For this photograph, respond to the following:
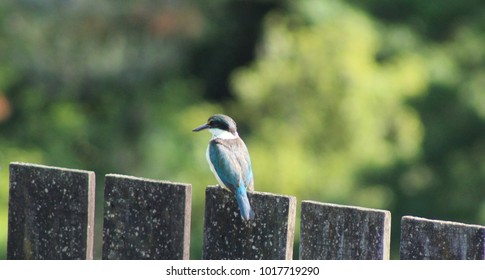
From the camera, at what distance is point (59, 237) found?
287 cm

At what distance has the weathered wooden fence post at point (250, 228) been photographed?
2.69m

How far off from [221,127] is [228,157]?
0.60 metres

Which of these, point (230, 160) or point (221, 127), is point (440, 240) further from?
point (221, 127)

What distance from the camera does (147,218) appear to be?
2.78 metres

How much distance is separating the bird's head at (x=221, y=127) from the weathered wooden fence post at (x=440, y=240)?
1.82m

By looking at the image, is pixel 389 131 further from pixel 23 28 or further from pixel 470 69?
pixel 23 28

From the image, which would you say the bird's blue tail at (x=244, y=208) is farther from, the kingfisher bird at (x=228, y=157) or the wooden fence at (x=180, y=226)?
the kingfisher bird at (x=228, y=157)

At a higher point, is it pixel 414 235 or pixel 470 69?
pixel 470 69

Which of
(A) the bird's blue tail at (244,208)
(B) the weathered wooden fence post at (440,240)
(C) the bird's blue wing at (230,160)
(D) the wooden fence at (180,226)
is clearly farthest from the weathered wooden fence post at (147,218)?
(C) the bird's blue wing at (230,160)

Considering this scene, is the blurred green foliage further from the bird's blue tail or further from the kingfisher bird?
the bird's blue tail

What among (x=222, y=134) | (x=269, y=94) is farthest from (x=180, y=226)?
(x=269, y=94)

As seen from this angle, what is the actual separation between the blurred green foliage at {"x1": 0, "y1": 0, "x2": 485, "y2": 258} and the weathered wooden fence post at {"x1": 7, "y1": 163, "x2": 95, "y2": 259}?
8.31 m

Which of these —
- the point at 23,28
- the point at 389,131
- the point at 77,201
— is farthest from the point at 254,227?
the point at 23,28

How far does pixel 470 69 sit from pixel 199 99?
5.15 m
